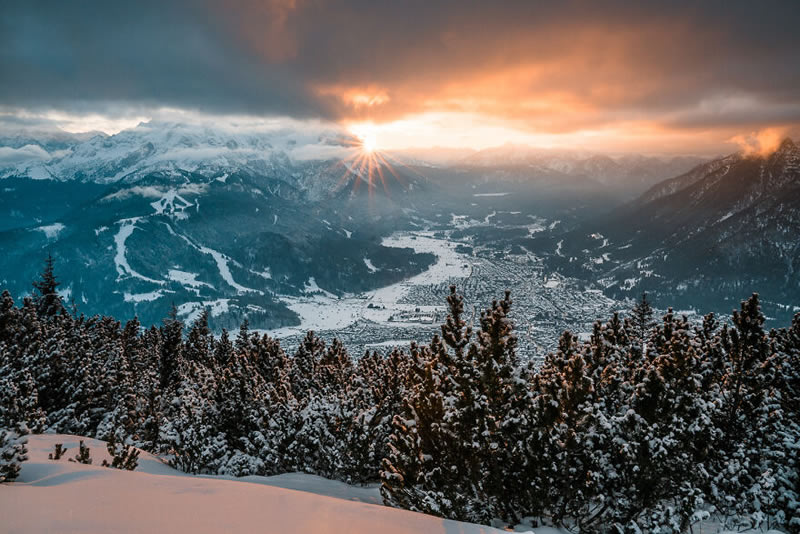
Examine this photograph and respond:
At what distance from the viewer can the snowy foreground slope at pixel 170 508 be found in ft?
28.5

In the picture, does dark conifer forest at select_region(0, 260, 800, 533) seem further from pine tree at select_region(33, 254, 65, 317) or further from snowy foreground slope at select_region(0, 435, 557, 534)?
pine tree at select_region(33, 254, 65, 317)

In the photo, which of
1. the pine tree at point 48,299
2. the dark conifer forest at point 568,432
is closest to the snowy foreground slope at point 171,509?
the dark conifer forest at point 568,432

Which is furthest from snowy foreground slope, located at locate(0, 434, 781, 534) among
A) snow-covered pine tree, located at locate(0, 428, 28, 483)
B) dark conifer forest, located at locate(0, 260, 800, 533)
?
dark conifer forest, located at locate(0, 260, 800, 533)

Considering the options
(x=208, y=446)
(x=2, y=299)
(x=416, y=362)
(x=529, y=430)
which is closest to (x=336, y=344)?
(x=208, y=446)

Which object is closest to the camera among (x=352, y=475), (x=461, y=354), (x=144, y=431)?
(x=461, y=354)

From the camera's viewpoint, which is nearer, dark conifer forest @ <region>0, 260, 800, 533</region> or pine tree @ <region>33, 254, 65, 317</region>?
dark conifer forest @ <region>0, 260, 800, 533</region>

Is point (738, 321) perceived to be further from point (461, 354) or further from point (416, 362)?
point (416, 362)

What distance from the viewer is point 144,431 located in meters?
33.5

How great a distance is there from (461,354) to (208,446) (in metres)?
17.1

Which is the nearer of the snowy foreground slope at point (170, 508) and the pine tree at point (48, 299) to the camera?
the snowy foreground slope at point (170, 508)

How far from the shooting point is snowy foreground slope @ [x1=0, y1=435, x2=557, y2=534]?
8672mm

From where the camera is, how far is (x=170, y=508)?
32.0 feet

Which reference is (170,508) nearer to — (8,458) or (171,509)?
(171,509)

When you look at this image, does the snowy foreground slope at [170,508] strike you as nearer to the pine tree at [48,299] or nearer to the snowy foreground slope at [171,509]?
the snowy foreground slope at [171,509]
